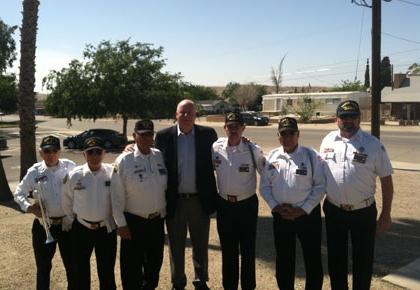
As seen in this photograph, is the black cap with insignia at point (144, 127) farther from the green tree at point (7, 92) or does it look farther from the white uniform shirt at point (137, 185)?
the green tree at point (7, 92)

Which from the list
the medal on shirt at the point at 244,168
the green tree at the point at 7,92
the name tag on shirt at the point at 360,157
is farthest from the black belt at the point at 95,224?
the green tree at the point at 7,92

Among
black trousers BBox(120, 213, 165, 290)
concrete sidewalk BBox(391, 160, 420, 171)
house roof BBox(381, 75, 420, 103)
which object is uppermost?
house roof BBox(381, 75, 420, 103)

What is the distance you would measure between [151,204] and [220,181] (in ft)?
2.47

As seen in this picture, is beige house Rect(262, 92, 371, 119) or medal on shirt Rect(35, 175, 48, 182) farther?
beige house Rect(262, 92, 371, 119)

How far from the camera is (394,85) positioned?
6150 cm

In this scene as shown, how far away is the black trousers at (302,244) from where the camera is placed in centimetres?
468

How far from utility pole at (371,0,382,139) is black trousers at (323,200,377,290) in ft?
30.7

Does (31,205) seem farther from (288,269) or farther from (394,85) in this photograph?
(394,85)

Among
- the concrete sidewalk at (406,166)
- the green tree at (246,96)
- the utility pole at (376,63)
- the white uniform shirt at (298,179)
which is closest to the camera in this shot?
the white uniform shirt at (298,179)

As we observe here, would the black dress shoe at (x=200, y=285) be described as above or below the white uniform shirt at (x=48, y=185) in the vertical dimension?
below

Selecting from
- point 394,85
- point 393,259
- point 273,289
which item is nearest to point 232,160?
point 273,289

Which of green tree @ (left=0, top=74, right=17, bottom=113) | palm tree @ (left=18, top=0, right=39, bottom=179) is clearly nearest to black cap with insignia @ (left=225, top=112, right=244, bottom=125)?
palm tree @ (left=18, top=0, right=39, bottom=179)

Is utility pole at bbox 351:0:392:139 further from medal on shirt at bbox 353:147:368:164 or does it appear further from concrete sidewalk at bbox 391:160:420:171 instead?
medal on shirt at bbox 353:147:368:164

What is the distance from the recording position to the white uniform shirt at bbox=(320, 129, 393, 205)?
4.48 m
